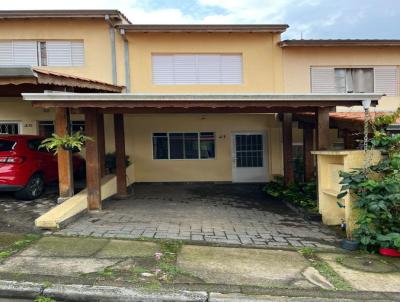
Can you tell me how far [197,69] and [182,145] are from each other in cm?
301

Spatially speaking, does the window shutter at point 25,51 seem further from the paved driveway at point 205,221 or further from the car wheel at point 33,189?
the paved driveway at point 205,221

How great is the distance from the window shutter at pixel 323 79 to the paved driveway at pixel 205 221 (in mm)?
4892

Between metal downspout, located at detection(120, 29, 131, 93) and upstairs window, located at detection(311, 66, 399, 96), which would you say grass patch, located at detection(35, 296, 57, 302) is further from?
upstairs window, located at detection(311, 66, 399, 96)

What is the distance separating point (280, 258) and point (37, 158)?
258 inches

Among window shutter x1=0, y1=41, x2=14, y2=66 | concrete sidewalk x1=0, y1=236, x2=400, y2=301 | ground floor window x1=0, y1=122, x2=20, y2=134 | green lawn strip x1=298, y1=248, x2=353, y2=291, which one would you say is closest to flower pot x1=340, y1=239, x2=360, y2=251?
concrete sidewalk x1=0, y1=236, x2=400, y2=301

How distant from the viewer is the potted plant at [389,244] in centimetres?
604

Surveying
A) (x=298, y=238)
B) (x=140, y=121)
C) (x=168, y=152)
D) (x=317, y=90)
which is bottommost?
(x=298, y=238)

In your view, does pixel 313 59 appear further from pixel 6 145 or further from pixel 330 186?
pixel 6 145

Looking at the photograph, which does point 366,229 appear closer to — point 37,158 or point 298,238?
point 298,238

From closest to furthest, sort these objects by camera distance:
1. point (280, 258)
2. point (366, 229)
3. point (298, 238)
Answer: point (280, 258) < point (366, 229) < point (298, 238)

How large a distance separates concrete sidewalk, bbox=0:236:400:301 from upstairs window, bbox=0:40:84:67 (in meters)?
8.53

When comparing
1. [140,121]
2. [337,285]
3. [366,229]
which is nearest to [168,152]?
[140,121]

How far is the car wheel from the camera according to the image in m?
8.99

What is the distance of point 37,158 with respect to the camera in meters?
9.30
